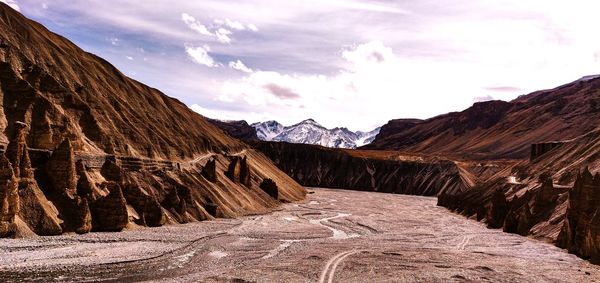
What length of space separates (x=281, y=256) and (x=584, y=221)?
28.2 metres

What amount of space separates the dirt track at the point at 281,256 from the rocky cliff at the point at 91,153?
139 inches

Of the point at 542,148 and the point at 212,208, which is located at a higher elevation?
the point at 542,148

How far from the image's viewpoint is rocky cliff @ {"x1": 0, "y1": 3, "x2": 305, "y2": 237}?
158 ft

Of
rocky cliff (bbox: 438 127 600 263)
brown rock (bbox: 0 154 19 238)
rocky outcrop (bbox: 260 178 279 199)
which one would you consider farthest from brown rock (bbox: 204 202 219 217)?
rocky cliff (bbox: 438 127 600 263)

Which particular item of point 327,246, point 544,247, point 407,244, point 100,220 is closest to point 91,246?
point 100,220

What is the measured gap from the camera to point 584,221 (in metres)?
50.2

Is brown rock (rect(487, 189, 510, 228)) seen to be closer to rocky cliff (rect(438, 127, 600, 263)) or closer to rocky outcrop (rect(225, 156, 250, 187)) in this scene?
rocky cliff (rect(438, 127, 600, 263))

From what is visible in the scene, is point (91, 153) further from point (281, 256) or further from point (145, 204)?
point (281, 256)

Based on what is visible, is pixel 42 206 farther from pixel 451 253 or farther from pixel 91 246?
pixel 451 253

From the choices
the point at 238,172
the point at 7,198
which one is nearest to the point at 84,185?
the point at 7,198

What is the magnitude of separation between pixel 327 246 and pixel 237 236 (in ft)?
31.3

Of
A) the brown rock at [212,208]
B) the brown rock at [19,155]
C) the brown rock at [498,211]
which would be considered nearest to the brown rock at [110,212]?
the brown rock at [19,155]

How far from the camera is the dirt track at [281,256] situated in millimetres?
36438

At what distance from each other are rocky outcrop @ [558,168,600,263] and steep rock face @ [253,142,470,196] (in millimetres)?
102053
